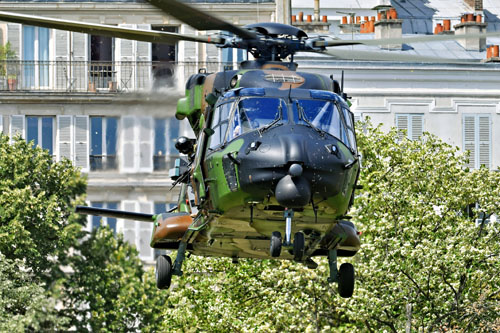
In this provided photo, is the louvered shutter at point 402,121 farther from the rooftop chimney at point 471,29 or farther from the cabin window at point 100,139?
the cabin window at point 100,139

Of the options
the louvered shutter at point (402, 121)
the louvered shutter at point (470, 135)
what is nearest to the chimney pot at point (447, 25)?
the louvered shutter at point (470, 135)

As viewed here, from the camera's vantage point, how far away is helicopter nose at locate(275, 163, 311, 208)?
3194 centimetres

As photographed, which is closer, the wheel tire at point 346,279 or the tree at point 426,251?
the wheel tire at point 346,279

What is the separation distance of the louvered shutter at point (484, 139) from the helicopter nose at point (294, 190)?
3959cm

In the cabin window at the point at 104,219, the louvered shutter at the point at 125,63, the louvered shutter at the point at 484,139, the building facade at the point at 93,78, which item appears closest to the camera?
the louvered shutter at the point at 484,139

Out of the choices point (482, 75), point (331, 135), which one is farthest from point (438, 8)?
point (331, 135)

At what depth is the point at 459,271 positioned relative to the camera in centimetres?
5125

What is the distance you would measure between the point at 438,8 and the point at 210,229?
50.5m

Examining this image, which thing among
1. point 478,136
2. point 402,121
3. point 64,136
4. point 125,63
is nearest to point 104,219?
point 64,136

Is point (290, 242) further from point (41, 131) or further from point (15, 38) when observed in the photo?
point (15, 38)

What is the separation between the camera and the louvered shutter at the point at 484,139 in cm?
7094

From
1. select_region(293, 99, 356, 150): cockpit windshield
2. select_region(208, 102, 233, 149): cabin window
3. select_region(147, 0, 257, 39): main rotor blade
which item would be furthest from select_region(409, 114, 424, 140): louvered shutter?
select_region(208, 102, 233, 149): cabin window

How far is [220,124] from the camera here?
113 feet

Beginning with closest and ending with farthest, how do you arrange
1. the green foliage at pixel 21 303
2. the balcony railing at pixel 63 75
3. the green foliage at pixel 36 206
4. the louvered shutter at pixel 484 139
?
the green foliage at pixel 21 303, the green foliage at pixel 36 206, the louvered shutter at pixel 484 139, the balcony railing at pixel 63 75
